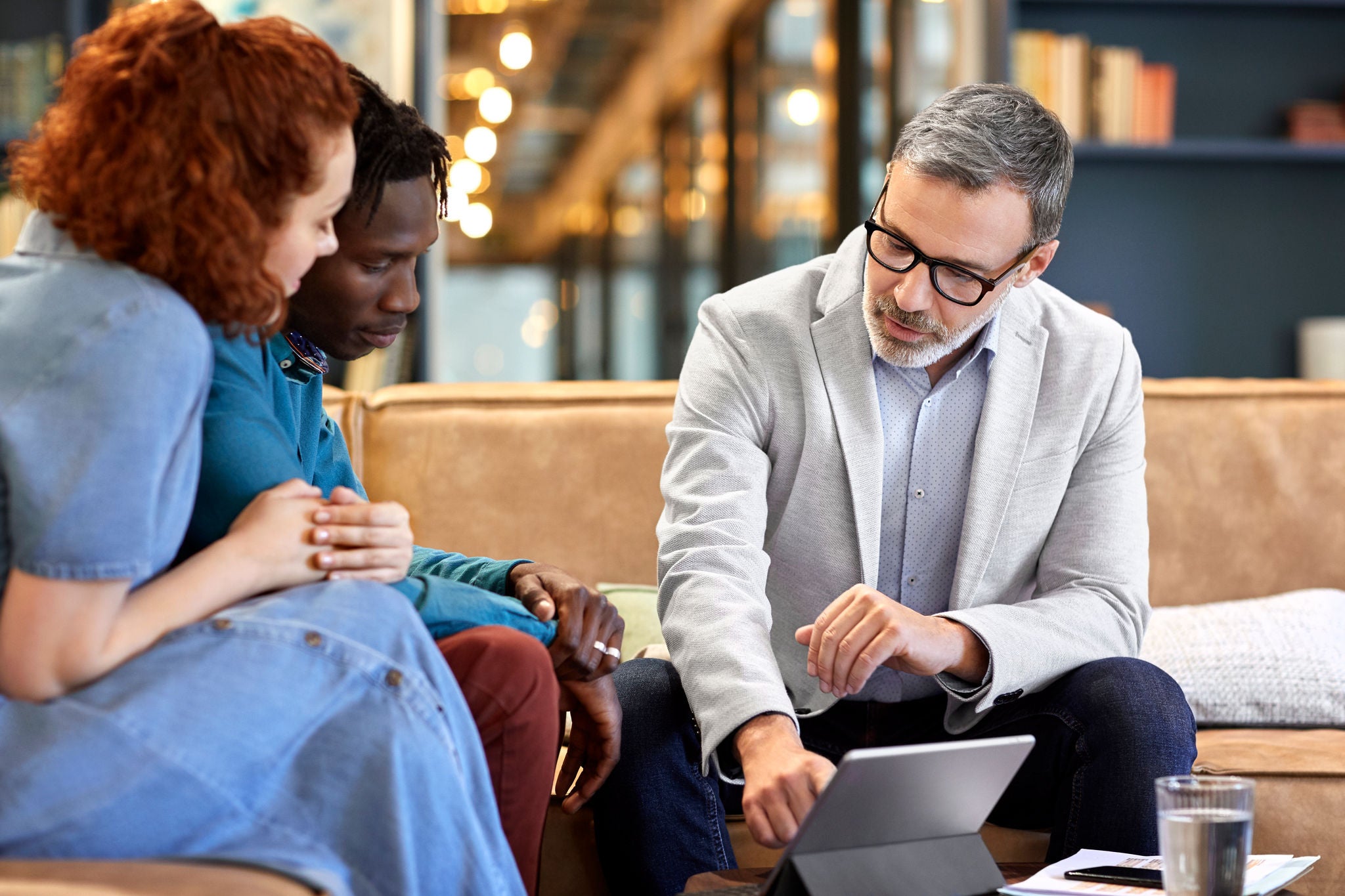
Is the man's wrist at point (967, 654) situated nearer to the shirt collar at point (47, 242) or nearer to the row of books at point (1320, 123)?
the shirt collar at point (47, 242)

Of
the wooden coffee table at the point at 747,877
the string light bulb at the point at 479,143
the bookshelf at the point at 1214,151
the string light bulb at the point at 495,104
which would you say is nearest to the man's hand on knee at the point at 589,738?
the wooden coffee table at the point at 747,877

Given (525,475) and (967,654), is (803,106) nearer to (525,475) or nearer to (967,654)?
(525,475)

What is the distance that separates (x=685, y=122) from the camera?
765 cm

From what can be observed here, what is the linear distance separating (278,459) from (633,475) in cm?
105

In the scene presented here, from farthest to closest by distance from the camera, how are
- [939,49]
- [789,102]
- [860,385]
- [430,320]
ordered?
[789,102], [939,49], [430,320], [860,385]

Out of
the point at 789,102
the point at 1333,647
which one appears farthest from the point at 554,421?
the point at 789,102

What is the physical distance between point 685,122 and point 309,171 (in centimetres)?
688

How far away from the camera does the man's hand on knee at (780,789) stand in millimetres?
1143

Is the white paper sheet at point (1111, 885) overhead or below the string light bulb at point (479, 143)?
below

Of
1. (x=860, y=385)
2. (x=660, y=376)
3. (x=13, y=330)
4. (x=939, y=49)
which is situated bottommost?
(x=660, y=376)

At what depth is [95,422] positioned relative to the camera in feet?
2.85

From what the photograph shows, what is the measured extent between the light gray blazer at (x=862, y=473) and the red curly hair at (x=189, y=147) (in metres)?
0.65

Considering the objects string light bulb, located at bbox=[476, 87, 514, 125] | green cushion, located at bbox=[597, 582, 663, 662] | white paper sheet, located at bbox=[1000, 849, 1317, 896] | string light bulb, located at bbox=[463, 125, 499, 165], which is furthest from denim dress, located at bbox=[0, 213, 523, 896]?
string light bulb, located at bbox=[463, 125, 499, 165]

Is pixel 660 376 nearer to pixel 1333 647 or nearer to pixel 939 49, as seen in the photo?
pixel 939 49
